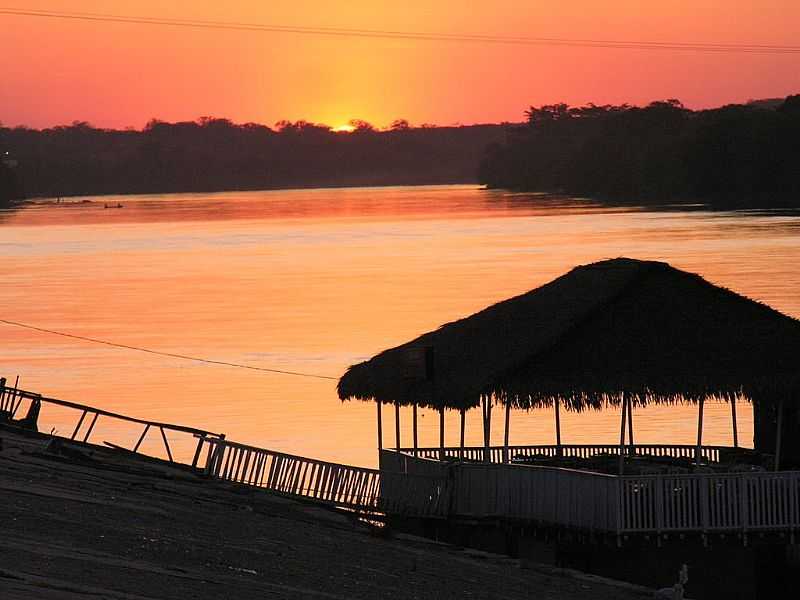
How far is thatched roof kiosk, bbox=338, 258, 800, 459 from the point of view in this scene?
24.2 metres

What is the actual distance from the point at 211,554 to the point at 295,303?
69.0m

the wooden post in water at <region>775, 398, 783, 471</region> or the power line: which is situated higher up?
the power line

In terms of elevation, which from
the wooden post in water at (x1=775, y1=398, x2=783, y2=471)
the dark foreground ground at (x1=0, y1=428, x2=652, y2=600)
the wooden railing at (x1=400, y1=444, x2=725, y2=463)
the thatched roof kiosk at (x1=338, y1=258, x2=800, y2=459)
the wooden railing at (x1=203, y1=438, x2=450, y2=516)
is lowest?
the dark foreground ground at (x1=0, y1=428, x2=652, y2=600)

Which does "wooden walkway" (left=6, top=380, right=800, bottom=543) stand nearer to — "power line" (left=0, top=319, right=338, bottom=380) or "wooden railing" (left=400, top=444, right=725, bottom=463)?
"wooden railing" (left=400, top=444, right=725, bottom=463)

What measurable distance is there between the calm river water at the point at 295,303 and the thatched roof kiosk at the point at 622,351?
14702 millimetres

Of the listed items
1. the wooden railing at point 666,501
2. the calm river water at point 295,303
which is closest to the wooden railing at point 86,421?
the calm river water at point 295,303

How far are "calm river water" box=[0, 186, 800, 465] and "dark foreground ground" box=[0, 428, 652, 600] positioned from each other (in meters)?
13.7

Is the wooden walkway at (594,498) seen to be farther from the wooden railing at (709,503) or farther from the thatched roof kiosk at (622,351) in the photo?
the thatched roof kiosk at (622,351)

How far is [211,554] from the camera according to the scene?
A: 71.5ft

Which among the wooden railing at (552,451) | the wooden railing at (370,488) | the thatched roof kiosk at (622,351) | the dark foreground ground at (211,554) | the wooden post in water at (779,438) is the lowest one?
the dark foreground ground at (211,554)

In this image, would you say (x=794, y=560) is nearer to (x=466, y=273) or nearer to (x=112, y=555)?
(x=112, y=555)

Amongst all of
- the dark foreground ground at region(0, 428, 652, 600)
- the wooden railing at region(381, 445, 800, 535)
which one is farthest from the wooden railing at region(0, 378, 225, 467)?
the wooden railing at region(381, 445, 800, 535)

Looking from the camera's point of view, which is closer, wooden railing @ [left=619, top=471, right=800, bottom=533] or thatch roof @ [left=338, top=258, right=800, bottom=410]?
wooden railing @ [left=619, top=471, right=800, bottom=533]

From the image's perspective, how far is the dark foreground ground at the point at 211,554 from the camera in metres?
19.1
